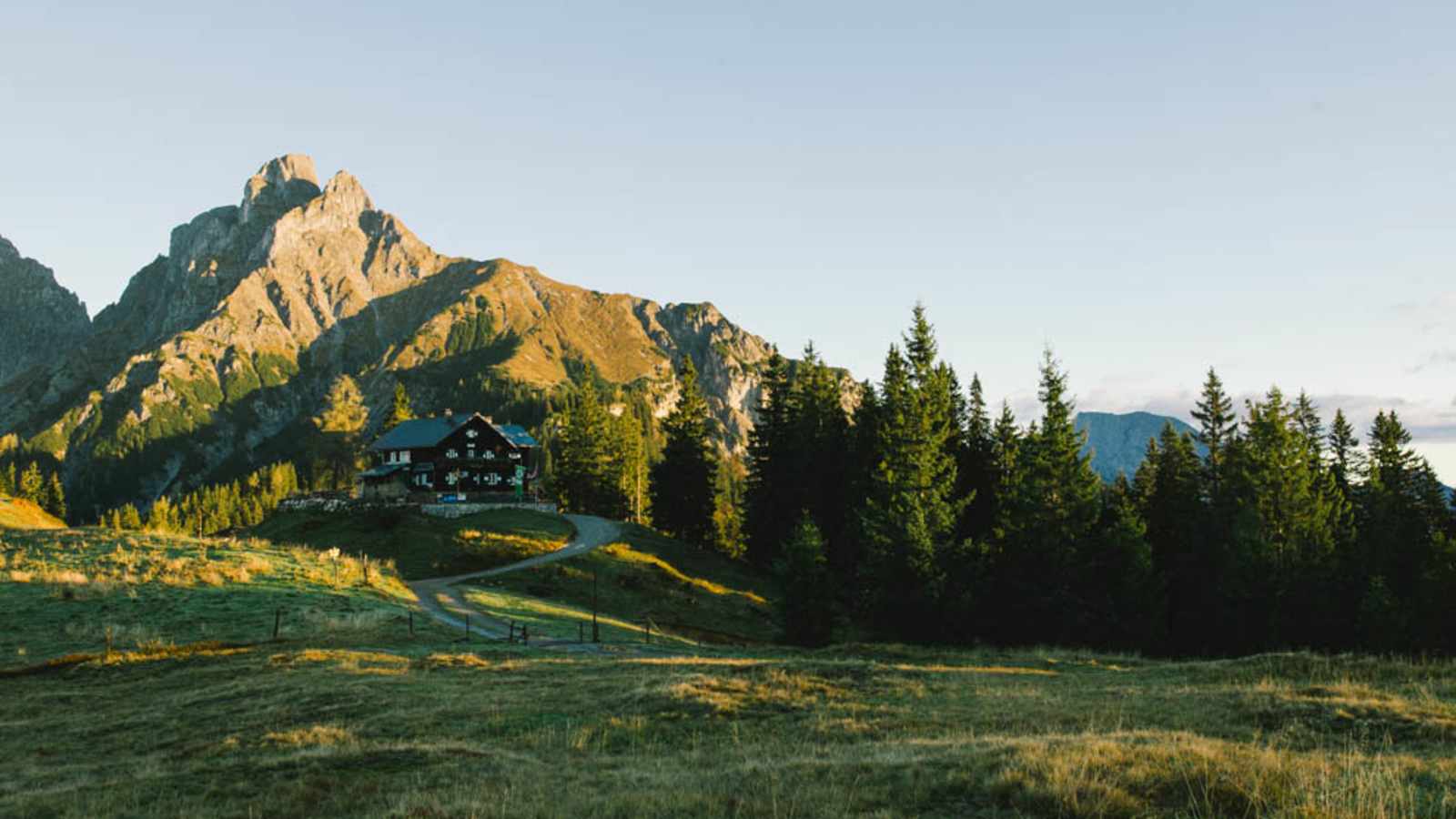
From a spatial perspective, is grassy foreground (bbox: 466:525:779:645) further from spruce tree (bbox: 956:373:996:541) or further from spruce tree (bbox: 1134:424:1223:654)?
spruce tree (bbox: 1134:424:1223:654)

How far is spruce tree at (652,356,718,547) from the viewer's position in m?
83.6

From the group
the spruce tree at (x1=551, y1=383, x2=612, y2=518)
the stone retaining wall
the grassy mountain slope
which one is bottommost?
the grassy mountain slope

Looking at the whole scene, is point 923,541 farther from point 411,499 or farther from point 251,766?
point 411,499

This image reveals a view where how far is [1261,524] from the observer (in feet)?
156

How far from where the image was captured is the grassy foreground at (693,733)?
9.65 meters

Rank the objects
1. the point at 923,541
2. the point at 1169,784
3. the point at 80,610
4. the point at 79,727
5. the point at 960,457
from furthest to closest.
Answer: the point at 960,457 < the point at 923,541 < the point at 80,610 < the point at 79,727 < the point at 1169,784

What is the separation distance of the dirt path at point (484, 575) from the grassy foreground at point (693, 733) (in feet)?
25.5

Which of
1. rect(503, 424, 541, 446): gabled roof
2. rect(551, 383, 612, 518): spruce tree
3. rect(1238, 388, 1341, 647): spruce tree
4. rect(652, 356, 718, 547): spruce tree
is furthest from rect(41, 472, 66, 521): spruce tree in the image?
rect(1238, 388, 1341, 647): spruce tree

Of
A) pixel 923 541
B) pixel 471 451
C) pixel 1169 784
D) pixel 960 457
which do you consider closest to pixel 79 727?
pixel 1169 784

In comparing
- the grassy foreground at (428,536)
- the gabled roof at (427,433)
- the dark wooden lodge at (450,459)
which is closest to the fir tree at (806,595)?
the grassy foreground at (428,536)

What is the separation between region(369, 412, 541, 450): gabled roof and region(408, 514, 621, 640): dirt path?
17.8m

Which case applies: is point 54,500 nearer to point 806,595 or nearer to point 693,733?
point 806,595

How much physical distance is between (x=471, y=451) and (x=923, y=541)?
63704 millimetres

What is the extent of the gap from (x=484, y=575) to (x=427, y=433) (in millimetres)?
41963
